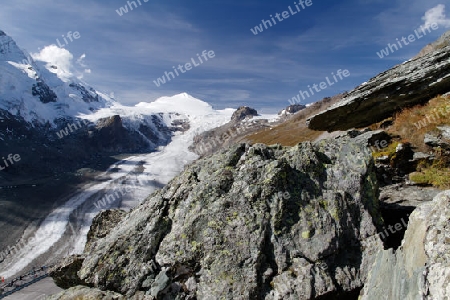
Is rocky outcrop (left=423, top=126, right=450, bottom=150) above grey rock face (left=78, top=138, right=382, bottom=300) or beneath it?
beneath

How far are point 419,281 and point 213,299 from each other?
17.0 feet

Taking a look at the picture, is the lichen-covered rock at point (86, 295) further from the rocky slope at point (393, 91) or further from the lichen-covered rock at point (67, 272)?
the rocky slope at point (393, 91)

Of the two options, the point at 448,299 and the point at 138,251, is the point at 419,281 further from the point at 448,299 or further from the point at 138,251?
the point at 138,251

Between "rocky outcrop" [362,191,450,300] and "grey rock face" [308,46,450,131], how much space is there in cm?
1146

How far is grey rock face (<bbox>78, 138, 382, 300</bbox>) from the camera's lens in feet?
26.4

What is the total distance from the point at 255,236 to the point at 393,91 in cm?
1306

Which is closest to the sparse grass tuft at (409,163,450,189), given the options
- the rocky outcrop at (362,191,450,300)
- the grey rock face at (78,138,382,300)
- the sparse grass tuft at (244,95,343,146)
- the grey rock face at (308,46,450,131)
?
the grey rock face at (78,138,382,300)

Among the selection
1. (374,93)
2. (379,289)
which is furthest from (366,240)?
(374,93)

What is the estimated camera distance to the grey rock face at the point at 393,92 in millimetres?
14703

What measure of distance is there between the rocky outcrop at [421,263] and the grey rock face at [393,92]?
11459 millimetres

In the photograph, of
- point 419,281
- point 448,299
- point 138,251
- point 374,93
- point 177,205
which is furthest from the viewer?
point 374,93

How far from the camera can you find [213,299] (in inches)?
309

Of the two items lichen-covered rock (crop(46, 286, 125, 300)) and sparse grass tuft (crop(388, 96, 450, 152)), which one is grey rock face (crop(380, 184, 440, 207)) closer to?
sparse grass tuft (crop(388, 96, 450, 152))

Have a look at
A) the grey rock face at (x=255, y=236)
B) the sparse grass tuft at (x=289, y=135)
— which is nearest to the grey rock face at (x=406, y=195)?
the grey rock face at (x=255, y=236)
